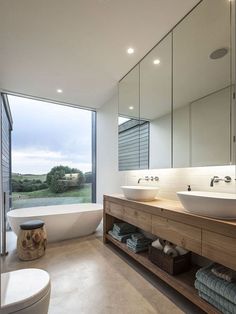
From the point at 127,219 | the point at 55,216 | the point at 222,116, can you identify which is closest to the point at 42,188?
the point at 55,216

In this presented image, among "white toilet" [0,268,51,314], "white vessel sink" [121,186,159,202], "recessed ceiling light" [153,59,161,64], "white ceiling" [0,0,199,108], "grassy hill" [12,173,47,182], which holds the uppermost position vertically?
"white ceiling" [0,0,199,108]

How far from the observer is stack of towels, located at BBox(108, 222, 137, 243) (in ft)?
8.84

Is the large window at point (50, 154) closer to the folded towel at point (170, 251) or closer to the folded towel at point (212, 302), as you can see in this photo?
the folded towel at point (170, 251)

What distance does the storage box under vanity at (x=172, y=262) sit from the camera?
183 centimetres

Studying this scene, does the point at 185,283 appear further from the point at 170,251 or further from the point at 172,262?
the point at 170,251

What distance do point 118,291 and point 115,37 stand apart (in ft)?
9.34

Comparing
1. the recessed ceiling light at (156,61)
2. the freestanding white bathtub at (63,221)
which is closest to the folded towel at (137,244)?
the freestanding white bathtub at (63,221)

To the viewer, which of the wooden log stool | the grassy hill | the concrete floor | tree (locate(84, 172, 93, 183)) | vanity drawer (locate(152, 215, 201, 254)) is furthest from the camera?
tree (locate(84, 172, 93, 183))

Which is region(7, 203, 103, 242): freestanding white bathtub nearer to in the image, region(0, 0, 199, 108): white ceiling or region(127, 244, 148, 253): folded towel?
region(127, 244, 148, 253): folded towel

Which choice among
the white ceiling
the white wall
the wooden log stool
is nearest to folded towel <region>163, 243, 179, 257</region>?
the wooden log stool

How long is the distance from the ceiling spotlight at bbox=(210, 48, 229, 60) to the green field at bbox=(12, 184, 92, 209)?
3635 millimetres

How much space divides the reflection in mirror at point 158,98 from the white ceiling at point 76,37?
15 cm

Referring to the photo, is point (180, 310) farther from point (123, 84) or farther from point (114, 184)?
point (123, 84)

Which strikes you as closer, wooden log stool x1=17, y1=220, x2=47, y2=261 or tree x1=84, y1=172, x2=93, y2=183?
wooden log stool x1=17, y1=220, x2=47, y2=261
